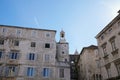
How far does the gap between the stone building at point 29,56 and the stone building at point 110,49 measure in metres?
12.4

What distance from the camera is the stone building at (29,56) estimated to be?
29.5 metres

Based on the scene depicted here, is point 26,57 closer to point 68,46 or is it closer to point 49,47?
point 49,47

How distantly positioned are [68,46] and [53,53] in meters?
9.23

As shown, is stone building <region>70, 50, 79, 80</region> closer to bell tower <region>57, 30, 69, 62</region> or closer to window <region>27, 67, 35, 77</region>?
bell tower <region>57, 30, 69, 62</region>

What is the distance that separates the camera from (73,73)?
4906 cm

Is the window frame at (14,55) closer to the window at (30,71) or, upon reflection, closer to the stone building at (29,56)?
the stone building at (29,56)

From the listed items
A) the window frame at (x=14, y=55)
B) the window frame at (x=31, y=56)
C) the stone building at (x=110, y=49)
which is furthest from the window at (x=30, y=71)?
the stone building at (x=110, y=49)

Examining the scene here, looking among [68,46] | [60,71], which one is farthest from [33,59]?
[68,46]

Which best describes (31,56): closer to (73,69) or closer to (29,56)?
(29,56)

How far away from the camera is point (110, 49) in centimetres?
1981

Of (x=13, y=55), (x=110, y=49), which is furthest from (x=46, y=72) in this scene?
(x=110, y=49)

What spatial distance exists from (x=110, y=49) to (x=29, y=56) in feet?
60.6

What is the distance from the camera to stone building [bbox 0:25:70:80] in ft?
96.8

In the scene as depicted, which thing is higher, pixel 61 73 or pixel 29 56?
pixel 29 56
